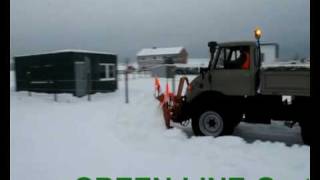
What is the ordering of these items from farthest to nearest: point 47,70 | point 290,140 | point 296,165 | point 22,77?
1. point 22,77
2. point 47,70
3. point 290,140
4. point 296,165

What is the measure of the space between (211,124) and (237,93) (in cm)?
98

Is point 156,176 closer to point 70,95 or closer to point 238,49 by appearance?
point 238,49

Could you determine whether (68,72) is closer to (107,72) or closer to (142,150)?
(107,72)

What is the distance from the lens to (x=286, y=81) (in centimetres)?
720

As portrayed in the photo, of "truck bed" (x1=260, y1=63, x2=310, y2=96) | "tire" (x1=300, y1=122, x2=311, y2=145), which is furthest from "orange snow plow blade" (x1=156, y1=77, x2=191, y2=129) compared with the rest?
"tire" (x1=300, y1=122, x2=311, y2=145)

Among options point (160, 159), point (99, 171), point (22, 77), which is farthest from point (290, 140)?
point (22, 77)

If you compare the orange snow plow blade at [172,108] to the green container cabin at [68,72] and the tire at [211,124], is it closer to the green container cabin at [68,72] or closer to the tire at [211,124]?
the tire at [211,124]

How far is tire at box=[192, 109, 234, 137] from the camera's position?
7805mm

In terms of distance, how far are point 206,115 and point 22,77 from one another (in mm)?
14809

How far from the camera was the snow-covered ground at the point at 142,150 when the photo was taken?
18.1 ft

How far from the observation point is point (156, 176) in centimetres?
530

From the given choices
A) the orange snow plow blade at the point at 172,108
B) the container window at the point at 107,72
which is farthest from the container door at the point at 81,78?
the orange snow plow blade at the point at 172,108

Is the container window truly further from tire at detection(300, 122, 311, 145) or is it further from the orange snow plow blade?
tire at detection(300, 122, 311, 145)
